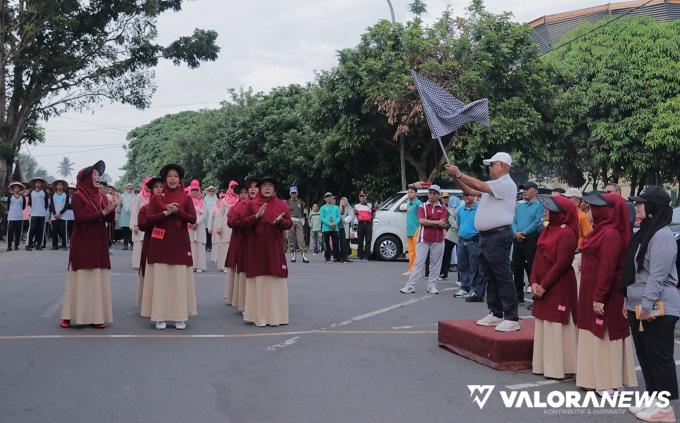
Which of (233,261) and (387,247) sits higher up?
(387,247)

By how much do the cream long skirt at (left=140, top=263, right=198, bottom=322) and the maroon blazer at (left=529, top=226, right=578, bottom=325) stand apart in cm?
475

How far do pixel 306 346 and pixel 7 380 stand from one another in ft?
10.7

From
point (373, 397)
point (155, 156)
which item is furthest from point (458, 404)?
point (155, 156)

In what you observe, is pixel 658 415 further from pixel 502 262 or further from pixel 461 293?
pixel 461 293

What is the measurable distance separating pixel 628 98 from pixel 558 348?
89.6 feet

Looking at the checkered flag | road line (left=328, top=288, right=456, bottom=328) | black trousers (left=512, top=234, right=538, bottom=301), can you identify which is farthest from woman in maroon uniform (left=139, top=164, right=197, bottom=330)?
black trousers (left=512, top=234, right=538, bottom=301)

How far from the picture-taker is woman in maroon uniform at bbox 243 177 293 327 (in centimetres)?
1030

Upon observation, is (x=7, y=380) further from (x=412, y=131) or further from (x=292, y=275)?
(x=412, y=131)

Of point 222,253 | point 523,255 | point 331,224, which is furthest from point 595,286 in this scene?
point 331,224

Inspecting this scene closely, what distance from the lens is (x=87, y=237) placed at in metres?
9.80

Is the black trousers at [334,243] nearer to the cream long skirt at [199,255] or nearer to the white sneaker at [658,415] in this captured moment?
the cream long skirt at [199,255]

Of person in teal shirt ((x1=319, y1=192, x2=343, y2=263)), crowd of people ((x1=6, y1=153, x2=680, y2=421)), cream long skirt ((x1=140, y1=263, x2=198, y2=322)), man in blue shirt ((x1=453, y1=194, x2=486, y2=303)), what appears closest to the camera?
crowd of people ((x1=6, y1=153, x2=680, y2=421))

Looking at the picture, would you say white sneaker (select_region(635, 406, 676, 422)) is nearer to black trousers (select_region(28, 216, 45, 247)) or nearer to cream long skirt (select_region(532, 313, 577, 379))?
cream long skirt (select_region(532, 313, 577, 379))

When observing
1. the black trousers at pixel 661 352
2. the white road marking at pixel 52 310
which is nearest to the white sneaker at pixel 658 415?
the black trousers at pixel 661 352
